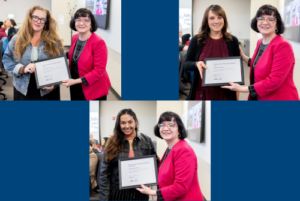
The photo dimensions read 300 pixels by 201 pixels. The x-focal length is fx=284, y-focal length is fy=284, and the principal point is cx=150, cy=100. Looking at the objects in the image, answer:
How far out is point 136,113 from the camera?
4.72ft

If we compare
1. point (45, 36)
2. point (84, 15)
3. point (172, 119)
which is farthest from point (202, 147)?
point (45, 36)

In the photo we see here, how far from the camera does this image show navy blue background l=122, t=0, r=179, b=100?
4.64 feet

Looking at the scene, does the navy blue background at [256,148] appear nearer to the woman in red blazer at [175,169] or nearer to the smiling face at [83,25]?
the woman in red blazer at [175,169]

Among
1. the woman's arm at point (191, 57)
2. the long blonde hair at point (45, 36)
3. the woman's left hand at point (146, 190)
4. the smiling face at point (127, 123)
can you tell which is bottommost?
the woman's left hand at point (146, 190)

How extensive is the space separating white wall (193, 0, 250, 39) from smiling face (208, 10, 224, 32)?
38mm

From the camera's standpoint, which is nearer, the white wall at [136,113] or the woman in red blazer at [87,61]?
the white wall at [136,113]

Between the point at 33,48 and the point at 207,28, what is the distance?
1.00 meters

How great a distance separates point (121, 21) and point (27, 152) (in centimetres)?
83

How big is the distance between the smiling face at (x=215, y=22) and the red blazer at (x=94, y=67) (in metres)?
0.60

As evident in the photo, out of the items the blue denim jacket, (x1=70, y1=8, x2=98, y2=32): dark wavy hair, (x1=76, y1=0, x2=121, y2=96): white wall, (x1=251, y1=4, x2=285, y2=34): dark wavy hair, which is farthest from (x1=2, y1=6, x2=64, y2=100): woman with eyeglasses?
(x1=251, y1=4, x2=285, y2=34): dark wavy hair

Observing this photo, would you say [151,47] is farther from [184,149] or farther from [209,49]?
[184,149]

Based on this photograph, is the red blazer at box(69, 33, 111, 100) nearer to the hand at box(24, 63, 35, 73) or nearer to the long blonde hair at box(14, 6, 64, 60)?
the long blonde hair at box(14, 6, 64, 60)

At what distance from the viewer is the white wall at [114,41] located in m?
1.49

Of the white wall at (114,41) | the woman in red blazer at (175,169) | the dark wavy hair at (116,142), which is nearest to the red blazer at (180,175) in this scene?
the woman in red blazer at (175,169)
